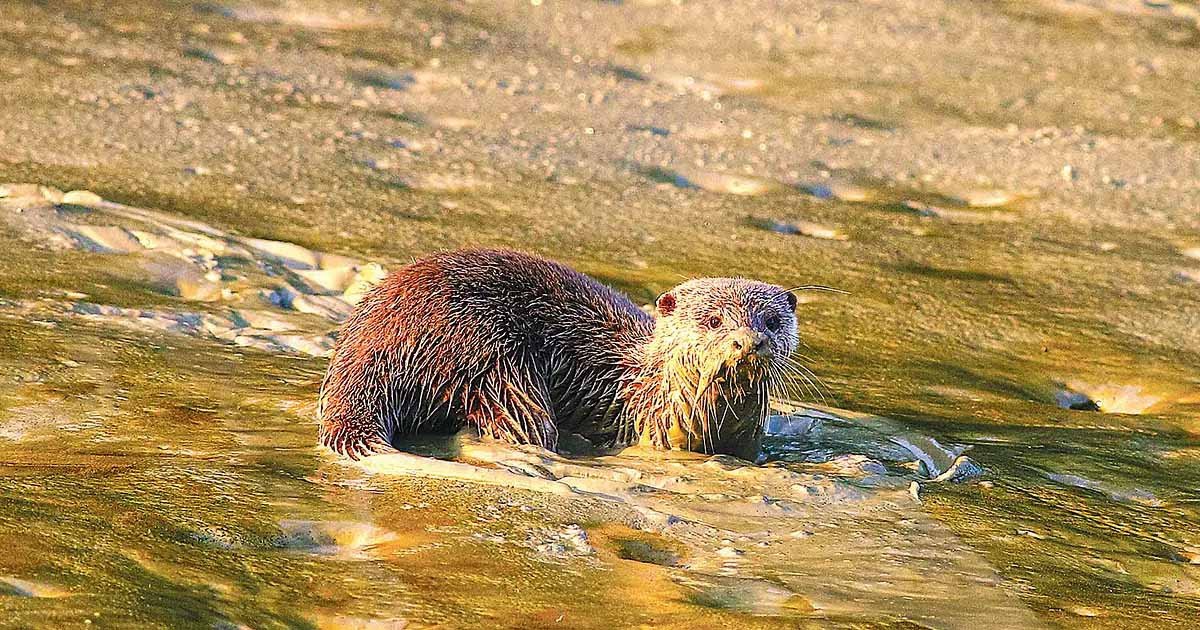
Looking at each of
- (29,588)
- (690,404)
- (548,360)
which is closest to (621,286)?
(548,360)

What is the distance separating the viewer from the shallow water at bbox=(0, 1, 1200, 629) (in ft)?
9.28

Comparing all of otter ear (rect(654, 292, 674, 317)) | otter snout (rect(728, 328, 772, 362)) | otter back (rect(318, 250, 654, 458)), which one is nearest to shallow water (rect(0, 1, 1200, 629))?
otter back (rect(318, 250, 654, 458))

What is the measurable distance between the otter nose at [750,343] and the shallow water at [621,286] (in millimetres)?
295

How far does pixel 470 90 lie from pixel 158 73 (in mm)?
1635

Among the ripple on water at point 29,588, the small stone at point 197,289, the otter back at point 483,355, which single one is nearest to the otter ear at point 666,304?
the otter back at point 483,355

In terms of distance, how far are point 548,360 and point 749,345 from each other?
0.67 meters

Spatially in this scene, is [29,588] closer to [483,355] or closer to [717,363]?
[483,355]

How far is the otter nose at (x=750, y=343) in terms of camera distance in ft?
13.0

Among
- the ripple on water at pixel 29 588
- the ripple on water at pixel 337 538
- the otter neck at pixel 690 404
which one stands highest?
the otter neck at pixel 690 404

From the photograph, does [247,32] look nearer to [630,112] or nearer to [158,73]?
[158,73]

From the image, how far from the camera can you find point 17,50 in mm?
7977

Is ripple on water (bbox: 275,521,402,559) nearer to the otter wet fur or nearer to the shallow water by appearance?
the shallow water

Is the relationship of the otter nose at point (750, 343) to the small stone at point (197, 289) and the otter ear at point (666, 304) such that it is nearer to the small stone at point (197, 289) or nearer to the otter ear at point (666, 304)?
the otter ear at point (666, 304)

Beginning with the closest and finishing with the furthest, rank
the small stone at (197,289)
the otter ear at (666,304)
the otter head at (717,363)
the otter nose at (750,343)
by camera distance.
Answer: the otter nose at (750,343) < the otter head at (717,363) < the otter ear at (666,304) < the small stone at (197,289)
